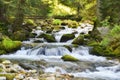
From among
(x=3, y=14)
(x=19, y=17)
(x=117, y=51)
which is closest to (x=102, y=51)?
(x=117, y=51)

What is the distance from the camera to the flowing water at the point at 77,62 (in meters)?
13.3

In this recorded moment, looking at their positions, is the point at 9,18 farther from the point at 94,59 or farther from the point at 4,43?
the point at 94,59

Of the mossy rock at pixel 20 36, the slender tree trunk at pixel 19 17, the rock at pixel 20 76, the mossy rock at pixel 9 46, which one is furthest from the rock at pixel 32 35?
the rock at pixel 20 76

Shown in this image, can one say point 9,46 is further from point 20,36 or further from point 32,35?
point 32,35

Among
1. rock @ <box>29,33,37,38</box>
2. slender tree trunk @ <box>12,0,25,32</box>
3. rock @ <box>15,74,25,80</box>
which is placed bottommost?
rock @ <box>15,74,25,80</box>

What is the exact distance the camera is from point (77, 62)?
1559 cm

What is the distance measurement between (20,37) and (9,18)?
11.5 feet

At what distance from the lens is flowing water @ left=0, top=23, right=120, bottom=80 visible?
1330 cm

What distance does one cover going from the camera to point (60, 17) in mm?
37781

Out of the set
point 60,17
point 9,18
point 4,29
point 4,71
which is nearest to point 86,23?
point 60,17

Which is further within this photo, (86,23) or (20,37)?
(86,23)

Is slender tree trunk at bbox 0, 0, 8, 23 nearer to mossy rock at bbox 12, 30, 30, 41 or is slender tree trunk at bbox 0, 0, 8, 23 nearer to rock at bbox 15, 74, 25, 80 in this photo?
mossy rock at bbox 12, 30, 30, 41

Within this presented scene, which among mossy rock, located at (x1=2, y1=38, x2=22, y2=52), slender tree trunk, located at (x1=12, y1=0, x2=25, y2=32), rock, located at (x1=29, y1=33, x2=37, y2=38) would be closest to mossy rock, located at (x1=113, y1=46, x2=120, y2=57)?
mossy rock, located at (x1=2, y1=38, x2=22, y2=52)

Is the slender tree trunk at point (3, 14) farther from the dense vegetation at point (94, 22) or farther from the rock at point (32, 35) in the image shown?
the rock at point (32, 35)
